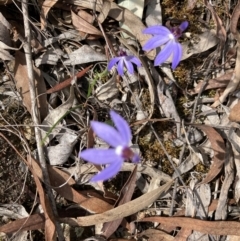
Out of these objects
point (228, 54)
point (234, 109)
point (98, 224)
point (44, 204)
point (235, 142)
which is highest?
point (228, 54)

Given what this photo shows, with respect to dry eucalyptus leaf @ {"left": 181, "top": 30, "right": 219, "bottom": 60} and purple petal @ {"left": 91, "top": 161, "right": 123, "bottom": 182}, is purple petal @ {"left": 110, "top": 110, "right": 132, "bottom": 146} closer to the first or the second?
purple petal @ {"left": 91, "top": 161, "right": 123, "bottom": 182}

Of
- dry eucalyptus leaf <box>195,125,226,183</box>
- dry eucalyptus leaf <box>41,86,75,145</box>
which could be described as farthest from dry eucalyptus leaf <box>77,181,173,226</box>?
dry eucalyptus leaf <box>41,86,75,145</box>

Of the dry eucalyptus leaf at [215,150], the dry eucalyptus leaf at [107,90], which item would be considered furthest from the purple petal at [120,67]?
the dry eucalyptus leaf at [215,150]

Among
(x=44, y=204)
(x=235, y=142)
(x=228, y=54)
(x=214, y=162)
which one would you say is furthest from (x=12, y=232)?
(x=228, y=54)

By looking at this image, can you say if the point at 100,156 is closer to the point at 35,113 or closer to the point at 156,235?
the point at 35,113

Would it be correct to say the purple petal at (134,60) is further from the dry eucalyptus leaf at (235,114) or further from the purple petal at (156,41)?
the dry eucalyptus leaf at (235,114)

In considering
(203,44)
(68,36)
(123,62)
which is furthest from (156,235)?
(68,36)

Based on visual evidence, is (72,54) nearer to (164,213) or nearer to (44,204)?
(44,204)
